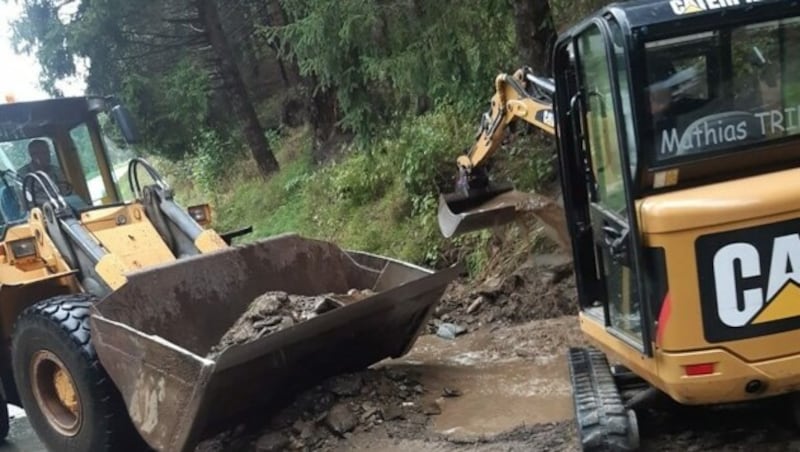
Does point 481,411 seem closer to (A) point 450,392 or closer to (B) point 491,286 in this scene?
(A) point 450,392

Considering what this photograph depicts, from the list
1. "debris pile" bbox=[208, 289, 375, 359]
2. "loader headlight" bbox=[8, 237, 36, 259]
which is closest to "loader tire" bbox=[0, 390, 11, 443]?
"loader headlight" bbox=[8, 237, 36, 259]

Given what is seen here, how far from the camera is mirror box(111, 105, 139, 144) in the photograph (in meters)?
7.02

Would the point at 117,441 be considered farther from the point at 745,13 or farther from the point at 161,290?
the point at 745,13

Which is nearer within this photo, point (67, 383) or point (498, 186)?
point (67, 383)

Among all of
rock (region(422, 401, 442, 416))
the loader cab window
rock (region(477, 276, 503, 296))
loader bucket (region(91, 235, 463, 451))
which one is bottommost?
rock (region(477, 276, 503, 296))

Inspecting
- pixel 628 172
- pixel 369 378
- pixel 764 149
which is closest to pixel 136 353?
pixel 369 378

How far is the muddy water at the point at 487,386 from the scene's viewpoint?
211 inches

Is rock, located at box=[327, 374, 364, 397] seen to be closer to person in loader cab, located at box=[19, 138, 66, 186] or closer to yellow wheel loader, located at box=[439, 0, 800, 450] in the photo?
yellow wheel loader, located at box=[439, 0, 800, 450]

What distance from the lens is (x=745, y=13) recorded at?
3.63m

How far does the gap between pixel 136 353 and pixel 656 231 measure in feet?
10.3

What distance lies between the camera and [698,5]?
3600 millimetres

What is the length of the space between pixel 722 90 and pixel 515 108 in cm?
255

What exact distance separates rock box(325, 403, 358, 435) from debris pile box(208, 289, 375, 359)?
626mm

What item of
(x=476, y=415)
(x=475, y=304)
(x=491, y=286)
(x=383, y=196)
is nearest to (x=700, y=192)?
(x=476, y=415)
